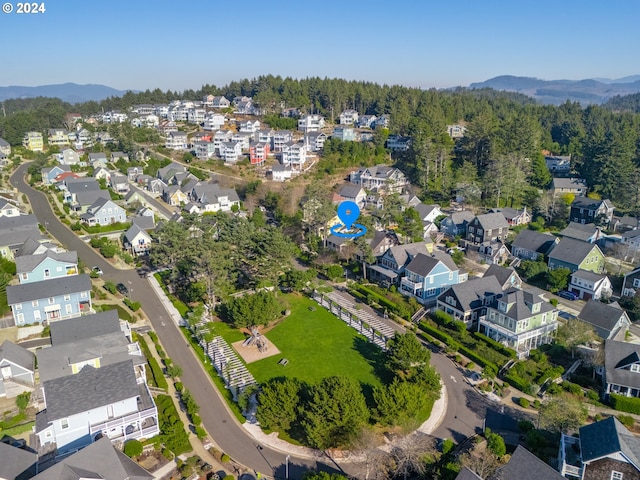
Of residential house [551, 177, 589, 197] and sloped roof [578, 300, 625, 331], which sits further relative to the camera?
residential house [551, 177, 589, 197]

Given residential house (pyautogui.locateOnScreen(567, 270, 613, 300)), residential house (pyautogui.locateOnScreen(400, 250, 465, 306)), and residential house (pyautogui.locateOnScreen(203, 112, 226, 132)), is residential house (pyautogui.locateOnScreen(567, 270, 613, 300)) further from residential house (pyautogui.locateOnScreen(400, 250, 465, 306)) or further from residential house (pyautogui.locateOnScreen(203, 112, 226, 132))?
residential house (pyautogui.locateOnScreen(203, 112, 226, 132))

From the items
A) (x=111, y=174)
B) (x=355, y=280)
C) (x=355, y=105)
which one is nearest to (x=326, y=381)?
(x=355, y=280)

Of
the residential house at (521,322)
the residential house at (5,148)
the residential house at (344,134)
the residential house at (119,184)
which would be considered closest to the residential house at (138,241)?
the residential house at (119,184)

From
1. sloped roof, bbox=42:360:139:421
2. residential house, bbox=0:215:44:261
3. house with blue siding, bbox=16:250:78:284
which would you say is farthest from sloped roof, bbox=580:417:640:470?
residential house, bbox=0:215:44:261

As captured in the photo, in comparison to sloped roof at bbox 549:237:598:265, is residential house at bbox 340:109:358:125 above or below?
above

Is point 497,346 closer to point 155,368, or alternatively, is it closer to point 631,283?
point 631,283

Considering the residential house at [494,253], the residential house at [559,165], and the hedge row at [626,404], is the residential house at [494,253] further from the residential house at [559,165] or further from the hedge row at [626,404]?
the residential house at [559,165]

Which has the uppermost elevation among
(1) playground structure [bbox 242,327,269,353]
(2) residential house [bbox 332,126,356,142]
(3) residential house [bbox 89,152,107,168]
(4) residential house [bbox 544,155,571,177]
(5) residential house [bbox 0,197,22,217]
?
(2) residential house [bbox 332,126,356,142]

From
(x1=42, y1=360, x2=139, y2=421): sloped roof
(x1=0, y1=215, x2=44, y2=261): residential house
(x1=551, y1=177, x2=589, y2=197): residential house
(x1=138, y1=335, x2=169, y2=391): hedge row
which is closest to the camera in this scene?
(x1=42, y1=360, x2=139, y2=421): sloped roof

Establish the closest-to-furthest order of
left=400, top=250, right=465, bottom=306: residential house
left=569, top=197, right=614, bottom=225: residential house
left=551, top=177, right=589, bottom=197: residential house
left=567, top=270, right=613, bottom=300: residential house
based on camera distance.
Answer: left=400, top=250, right=465, bottom=306: residential house
left=567, top=270, right=613, bottom=300: residential house
left=569, top=197, right=614, bottom=225: residential house
left=551, top=177, right=589, bottom=197: residential house
